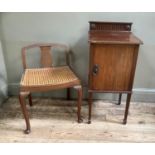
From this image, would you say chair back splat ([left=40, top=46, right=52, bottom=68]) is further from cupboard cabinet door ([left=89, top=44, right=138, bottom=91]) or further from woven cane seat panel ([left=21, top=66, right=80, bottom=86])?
cupboard cabinet door ([left=89, top=44, right=138, bottom=91])

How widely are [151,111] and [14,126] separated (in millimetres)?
1312

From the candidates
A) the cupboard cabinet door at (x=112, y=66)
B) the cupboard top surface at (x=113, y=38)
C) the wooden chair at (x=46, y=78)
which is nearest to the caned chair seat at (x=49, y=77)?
the wooden chair at (x=46, y=78)

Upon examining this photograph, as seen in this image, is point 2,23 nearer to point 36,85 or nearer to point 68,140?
point 36,85

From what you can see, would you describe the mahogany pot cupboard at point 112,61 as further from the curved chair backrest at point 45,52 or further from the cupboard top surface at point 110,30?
the curved chair backrest at point 45,52

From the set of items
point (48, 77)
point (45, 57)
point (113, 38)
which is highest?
point (113, 38)

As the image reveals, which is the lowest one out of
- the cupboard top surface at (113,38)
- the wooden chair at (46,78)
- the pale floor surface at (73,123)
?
the pale floor surface at (73,123)

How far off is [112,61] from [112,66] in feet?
0.13

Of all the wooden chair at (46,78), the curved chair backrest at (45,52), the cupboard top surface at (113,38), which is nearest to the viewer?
the cupboard top surface at (113,38)

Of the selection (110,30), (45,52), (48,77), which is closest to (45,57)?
(45,52)

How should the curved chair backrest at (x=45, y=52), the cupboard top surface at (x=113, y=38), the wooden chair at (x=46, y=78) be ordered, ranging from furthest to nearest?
the curved chair backrest at (x=45, y=52)
the wooden chair at (x=46, y=78)
the cupboard top surface at (x=113, y=38)

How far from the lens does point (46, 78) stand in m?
1.65

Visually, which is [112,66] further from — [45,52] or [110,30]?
[45,52]

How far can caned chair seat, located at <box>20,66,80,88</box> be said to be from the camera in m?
1.57

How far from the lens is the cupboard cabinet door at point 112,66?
4.65ft
